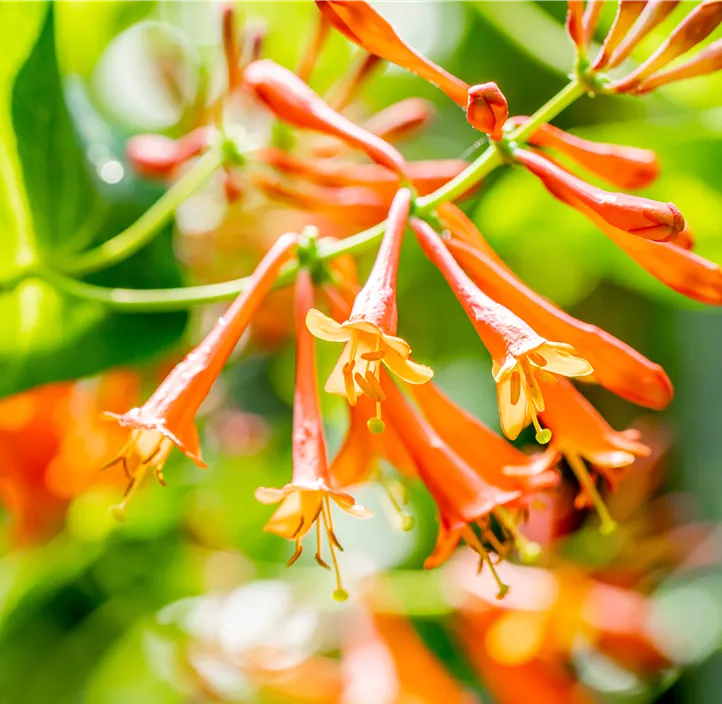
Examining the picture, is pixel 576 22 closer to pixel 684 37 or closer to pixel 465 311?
pixel 684 37

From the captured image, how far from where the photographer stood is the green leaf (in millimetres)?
581

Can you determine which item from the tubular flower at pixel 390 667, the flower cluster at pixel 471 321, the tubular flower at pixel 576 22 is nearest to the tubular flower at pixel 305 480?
the flower cluster at pixel 471 321

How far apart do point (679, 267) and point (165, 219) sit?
1.22 ft

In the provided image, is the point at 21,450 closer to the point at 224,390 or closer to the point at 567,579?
the point at 224,390

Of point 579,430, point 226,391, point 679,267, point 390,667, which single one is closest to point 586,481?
point 579,430

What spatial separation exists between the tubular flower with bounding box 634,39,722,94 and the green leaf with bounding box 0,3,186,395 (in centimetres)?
39

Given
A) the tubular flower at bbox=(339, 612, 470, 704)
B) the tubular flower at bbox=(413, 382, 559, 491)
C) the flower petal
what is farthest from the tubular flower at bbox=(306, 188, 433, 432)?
the tubular flower at bbox=(339, 612, 470, 704)

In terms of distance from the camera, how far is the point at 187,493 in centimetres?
83

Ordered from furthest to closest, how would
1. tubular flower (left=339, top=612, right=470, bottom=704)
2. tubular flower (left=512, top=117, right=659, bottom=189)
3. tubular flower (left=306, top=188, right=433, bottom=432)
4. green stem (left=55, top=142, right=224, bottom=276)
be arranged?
1. tubular flower (left=339, top=612, right=470, bottom=704)
2. green stem (left=55, top=142, right=224, bottom=276)
3. tubular flower (left=512, top=117, right=659, bottom=189)
4. tubular flower (left=306, top=188, right=433, bottom=432)

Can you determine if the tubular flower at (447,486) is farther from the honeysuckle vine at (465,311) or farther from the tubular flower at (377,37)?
the tubular flower at (377,37)

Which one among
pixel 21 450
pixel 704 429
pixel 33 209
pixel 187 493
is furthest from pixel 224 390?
pixel 704 429

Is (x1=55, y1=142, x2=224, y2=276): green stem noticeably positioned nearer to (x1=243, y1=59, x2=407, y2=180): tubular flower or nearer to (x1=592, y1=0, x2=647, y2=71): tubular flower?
(x1=243, y1=59, x2=407, y2=180): tubular flower

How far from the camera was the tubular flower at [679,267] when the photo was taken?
1.46 ft

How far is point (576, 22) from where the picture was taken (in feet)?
1.47
